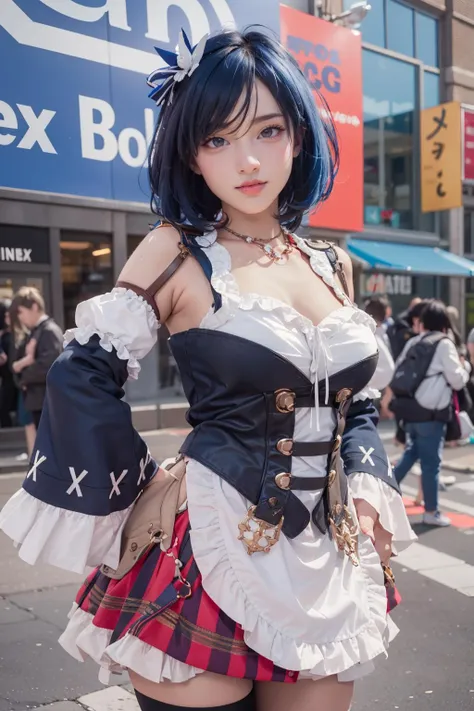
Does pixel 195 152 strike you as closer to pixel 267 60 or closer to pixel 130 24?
pixel 267 60

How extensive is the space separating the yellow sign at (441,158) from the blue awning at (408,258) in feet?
3.12

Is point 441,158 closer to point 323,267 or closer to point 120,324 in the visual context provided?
point 323,267

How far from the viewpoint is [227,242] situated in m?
1.48

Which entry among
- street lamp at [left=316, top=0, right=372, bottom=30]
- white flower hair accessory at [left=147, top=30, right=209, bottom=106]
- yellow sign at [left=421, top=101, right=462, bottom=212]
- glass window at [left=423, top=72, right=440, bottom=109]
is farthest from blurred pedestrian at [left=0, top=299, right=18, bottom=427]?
glass window at [left=423, top=72, right=440, bottom=109]

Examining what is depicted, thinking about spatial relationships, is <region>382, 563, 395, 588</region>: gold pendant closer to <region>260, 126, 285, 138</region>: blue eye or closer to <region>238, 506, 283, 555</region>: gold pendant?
<region>238, 506, 283, 555</region>: gold pendant

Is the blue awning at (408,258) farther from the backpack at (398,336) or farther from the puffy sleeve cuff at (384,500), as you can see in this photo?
the puffy sleeve cuff at (384,500)

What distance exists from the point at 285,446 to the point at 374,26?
13.0m

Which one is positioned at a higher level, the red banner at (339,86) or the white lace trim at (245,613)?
the red banner at (339,86)

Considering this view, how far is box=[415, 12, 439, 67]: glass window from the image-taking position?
12.2 m

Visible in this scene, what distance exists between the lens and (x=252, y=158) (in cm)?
138

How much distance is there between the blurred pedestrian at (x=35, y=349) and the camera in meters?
6.39

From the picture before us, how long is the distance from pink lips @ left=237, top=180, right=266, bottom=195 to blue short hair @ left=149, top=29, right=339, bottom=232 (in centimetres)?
10

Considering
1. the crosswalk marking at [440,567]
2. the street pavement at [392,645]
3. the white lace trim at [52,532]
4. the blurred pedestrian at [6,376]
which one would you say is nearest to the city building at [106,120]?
the blurred pedestrian at [6,376]

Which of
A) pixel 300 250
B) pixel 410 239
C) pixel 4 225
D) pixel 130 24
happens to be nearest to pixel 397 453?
pixel 4 225
